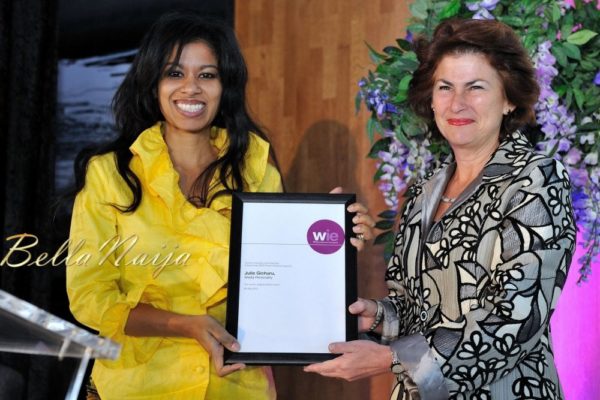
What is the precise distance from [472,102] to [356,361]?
705 mm

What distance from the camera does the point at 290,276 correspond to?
2.26 metres

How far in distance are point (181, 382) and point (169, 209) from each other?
471 millimetres

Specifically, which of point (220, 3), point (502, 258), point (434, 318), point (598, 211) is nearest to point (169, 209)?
point (434, 318)

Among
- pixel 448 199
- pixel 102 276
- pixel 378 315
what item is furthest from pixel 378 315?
pixel 102 276

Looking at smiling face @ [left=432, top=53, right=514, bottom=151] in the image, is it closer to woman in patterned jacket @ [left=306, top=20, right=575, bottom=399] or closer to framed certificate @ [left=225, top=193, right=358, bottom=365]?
woman in patterned jacket @ [left=306, top=20, right=575, bottom=399]

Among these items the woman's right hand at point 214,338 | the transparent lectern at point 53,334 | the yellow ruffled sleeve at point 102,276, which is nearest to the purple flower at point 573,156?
the woman's right hand at point 214,338

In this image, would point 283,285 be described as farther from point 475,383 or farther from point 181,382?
point 475,383

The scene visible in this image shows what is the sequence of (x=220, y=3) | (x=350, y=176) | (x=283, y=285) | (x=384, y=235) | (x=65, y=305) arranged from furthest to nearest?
(x=220, y=3) < (x=65, y=305) < (x=350, y=176) < (x=384, y=235) < (x=283, y=285)

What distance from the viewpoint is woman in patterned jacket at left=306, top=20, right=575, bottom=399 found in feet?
6.26

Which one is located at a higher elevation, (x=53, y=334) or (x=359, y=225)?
(x=359, y=225)

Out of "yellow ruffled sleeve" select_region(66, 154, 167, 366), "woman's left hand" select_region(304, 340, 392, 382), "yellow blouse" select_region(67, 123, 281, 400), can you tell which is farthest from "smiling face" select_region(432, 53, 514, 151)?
"yellow ruffled sleeve" select_region(66, 154, 167, 366)

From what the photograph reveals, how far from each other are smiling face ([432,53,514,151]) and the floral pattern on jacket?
0.27 feet

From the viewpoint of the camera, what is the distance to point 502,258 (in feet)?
6.39

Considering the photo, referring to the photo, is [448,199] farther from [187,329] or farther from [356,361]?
[187,329]
